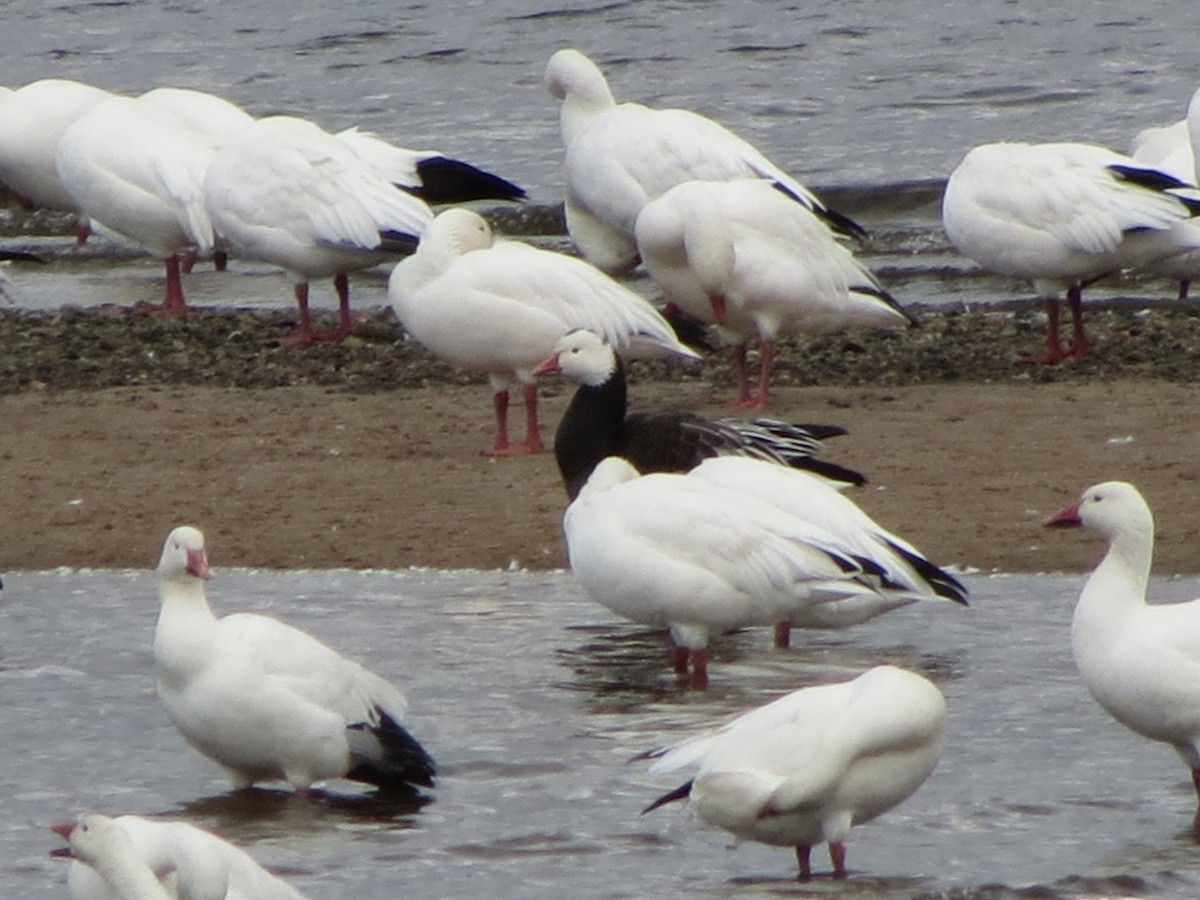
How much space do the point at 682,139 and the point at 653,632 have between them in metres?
4.95

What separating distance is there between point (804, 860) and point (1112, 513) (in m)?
1.28

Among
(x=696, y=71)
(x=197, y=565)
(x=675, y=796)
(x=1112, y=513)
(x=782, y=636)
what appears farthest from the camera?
(x=696, y=71)

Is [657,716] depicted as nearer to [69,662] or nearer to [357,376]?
[69,662]

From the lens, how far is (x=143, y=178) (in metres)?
14.0

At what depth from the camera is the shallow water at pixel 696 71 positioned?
63.2ft

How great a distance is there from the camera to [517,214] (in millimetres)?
18359

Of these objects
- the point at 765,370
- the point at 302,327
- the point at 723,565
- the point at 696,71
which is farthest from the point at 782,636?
the point at 696,71

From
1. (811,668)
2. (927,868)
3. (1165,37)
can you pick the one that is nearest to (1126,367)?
(811,668)

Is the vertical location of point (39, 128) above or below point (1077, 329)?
above

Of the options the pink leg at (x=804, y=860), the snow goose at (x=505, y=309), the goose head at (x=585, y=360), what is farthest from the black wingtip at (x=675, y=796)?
the snow goose at (x=505, y=309)

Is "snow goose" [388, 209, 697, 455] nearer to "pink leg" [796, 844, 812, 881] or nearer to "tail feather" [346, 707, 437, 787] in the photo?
"tail feather" [346, 707, 437, 787]

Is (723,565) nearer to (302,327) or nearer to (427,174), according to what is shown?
(302,327)

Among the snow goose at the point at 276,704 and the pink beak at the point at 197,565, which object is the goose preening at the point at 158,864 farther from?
the pink beak at the point at 197,565

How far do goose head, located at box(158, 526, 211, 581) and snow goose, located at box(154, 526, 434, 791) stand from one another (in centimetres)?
4
